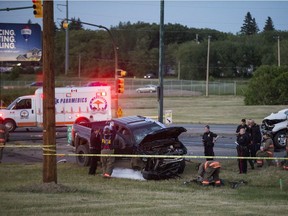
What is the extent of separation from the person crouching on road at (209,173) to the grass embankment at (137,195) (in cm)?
26

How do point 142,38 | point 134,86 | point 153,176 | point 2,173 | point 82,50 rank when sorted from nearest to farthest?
point 153,176, point 2,173, point 134,86, point 82,50, point 142,38

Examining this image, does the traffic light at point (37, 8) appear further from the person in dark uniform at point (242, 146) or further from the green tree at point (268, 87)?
the green tree at point (268, 87)

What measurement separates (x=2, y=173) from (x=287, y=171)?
28.6ft

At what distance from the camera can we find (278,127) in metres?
22.8

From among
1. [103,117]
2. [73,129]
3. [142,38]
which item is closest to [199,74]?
[142,38]

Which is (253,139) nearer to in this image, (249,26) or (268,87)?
(268,87)

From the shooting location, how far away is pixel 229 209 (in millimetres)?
10445

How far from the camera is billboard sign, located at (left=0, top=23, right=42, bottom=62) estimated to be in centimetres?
4438

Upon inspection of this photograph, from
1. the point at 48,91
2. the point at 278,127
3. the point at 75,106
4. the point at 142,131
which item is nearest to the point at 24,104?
the point at 75,106

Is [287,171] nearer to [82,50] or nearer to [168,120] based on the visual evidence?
[168,120]

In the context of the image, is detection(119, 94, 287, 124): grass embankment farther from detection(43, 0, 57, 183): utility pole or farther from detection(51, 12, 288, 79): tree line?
detection(51, 12, 288, 79): tree line

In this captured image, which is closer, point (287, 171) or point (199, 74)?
point (287, 171)

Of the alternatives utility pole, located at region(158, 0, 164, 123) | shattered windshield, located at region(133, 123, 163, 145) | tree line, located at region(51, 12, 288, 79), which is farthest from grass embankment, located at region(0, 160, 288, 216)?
tree line, located at region(51, 12, 288, 79)

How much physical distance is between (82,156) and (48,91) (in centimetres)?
636
